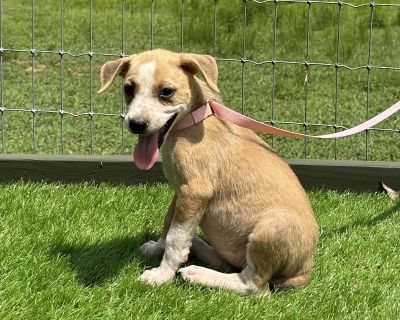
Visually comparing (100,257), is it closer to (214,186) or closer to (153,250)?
(153,250)

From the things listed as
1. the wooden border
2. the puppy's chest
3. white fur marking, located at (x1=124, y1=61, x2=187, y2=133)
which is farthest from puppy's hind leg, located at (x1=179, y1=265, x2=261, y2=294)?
the wooden border

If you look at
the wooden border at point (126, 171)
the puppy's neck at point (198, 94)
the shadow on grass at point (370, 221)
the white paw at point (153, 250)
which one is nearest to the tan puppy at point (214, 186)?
the puppy's neck at point (198, 94)

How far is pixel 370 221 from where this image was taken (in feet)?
13.8

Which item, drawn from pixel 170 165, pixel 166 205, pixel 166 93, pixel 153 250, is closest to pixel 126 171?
pixel 166 205

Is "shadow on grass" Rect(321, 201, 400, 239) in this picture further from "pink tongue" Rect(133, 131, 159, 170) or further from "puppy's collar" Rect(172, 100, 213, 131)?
"pink tongue" Rect(133, 131, 159, 170)

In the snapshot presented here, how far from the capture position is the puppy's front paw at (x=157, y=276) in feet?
10.5

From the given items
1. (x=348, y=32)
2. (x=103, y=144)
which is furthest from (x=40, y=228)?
(x=348, y=32)

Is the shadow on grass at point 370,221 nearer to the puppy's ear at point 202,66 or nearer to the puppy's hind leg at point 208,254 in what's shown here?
the puppy's hind leg at point 208,254

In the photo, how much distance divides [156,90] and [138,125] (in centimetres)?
17

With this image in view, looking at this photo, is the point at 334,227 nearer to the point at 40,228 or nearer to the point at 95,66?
the point at 40,228

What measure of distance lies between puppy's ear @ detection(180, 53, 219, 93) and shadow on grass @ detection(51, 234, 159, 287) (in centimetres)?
92

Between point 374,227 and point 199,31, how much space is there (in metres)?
3.61

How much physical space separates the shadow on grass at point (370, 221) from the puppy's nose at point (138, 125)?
1.40 metres

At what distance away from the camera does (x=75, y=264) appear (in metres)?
3.35
